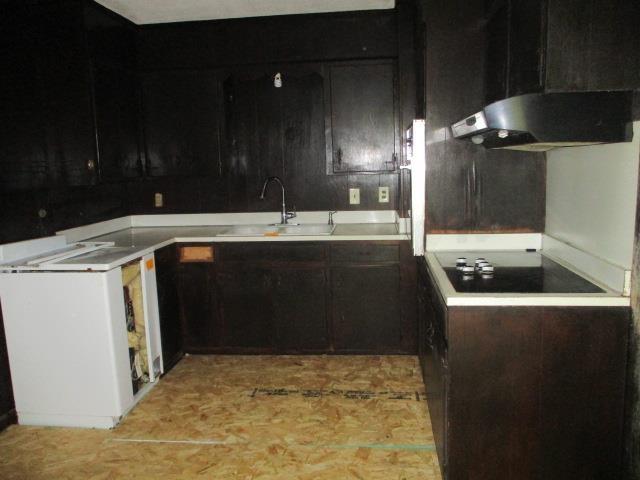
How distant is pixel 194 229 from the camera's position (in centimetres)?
408

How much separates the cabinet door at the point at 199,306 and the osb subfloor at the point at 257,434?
1.04 feet

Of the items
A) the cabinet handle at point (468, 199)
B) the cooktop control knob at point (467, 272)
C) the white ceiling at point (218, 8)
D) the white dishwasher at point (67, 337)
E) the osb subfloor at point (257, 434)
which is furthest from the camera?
the white ceiling at point (218, 8)

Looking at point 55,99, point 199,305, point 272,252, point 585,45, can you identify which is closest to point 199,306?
point 199,305

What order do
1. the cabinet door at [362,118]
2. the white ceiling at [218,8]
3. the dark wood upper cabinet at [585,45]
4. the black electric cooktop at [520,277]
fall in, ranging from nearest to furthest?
1. the dark wood upper cabinet at [585,45]
2. the black electric cooktop at [520,277]
3. the white ceiling at [218,8]
4. the cabinet door at [362,118]

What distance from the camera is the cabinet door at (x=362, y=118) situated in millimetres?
3803

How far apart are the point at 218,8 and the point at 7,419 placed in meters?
2.94

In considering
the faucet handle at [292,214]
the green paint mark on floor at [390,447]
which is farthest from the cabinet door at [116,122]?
the green paint mark on floor at [390,447]

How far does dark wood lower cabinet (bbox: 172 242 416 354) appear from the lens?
3.57 meters

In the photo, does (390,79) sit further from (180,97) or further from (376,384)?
(376,384)

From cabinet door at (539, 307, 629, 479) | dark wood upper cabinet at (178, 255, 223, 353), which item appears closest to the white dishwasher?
dark wood upper cabinet at (178, 255, 223, 353)

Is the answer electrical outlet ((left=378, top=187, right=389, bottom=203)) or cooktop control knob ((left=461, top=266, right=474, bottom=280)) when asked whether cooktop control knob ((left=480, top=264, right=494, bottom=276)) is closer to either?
cooktop control knob ((left=461, top=266, right=474, bottom=280))

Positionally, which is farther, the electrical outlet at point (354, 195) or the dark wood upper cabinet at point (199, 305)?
the electrical outlet at point (354, 195)

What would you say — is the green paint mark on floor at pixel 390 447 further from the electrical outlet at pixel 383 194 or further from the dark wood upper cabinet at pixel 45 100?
the dark wood upper cabinet at pixel 45 100

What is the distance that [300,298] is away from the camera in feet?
11.9
